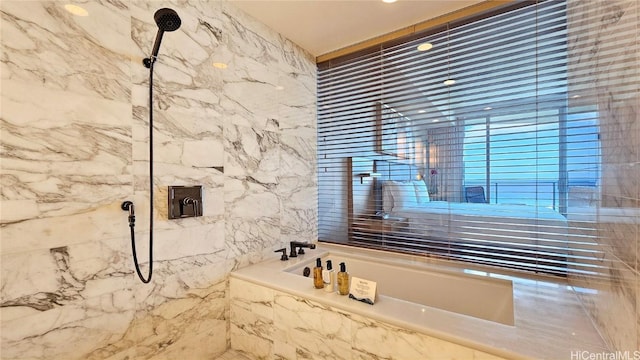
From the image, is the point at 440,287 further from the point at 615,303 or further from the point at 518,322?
the point at 615,303

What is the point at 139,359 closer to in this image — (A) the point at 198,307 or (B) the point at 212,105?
(A) the point at 198,307

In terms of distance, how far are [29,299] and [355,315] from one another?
4.44 feet

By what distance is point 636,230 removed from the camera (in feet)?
2.93

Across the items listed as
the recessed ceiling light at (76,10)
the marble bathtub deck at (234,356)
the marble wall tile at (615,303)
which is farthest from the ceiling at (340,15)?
the marble bathtub deck at (234,356)

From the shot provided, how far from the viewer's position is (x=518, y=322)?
121 centimetres

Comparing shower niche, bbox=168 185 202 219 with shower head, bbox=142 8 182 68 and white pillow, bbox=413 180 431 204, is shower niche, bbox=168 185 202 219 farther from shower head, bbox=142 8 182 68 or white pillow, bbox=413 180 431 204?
white pillow, bbox=413 180 431 204

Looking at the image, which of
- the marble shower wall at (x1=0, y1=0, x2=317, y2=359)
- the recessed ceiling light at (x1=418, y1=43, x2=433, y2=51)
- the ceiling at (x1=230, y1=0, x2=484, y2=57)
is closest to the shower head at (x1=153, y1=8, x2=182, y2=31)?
the marble shower wall at (x1=0, y1=0, x2=317, y2=359)

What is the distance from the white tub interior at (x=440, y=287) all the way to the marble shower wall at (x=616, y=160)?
403 mm

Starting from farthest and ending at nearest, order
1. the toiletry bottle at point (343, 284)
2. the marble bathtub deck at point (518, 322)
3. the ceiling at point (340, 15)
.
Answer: the ceiling at point (340, 15)
the toiletry bottle at point (343, 284)
the marble bathtub deck at point (518, 322)

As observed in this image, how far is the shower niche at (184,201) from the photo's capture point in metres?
1.54

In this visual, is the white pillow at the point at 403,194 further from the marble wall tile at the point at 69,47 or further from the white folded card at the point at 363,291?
the marble wall tile at the point at 69,47

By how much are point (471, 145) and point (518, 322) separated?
3.73ft


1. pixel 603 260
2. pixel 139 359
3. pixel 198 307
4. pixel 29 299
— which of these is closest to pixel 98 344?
pixel 139 359

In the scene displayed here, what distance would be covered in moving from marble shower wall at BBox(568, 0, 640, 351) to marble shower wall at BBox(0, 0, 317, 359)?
6.13 ft
